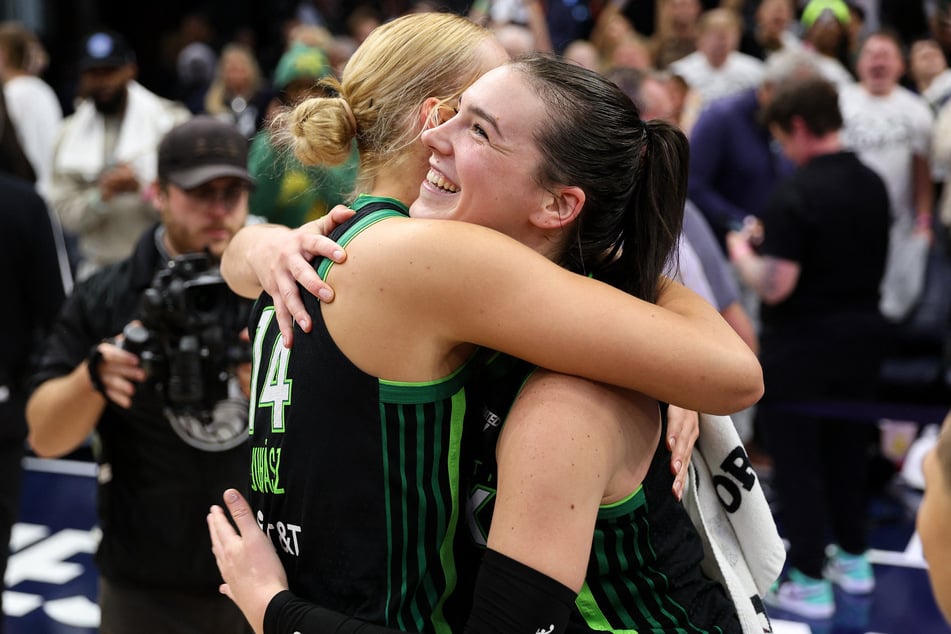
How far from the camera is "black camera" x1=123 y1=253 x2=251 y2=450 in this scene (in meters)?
2.38

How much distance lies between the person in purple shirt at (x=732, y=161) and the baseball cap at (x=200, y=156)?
10.0 feet

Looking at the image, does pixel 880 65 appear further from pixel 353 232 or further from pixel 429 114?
pixel 353 232

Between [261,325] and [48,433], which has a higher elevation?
[261,325]

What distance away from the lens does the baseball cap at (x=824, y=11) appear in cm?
708

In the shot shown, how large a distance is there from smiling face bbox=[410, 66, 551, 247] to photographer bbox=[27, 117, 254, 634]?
1.01 m

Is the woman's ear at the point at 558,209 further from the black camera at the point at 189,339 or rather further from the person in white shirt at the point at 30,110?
the person in white shirt at the point at 30,110

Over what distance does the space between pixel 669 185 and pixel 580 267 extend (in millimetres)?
167

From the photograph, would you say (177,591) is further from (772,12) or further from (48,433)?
(772,12)

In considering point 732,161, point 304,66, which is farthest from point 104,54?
point 732,161

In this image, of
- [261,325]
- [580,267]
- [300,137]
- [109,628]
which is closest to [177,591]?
[109,628]

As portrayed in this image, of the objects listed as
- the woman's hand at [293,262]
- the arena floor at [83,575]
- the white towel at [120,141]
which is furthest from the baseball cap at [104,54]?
the woman's hand at [293,262]

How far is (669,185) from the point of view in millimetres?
1594

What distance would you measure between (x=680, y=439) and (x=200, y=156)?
62.9 inches

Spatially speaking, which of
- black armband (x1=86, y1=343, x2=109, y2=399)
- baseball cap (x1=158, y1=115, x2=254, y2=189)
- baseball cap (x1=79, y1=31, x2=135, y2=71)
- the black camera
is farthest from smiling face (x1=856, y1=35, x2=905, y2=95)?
black armband (x1=86, y1=343, x2=109, y2=399)
